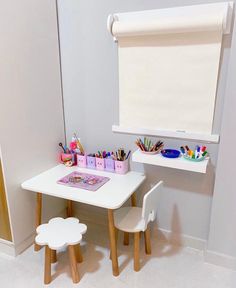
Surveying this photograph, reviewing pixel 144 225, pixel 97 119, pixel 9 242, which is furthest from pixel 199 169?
pixel 9 242

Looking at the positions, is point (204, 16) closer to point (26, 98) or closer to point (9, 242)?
point (26, 98)

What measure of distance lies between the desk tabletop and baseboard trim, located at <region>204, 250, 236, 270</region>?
684 mm

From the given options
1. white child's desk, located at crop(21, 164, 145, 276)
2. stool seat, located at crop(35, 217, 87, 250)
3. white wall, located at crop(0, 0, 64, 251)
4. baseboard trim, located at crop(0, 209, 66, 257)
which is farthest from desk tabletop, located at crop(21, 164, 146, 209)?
baseboard trim, located at crop(0, 209, 66, 257)

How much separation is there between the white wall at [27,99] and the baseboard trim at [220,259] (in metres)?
1.25

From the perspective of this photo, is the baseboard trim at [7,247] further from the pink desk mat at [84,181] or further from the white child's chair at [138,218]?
the white child's chair at [138,218]

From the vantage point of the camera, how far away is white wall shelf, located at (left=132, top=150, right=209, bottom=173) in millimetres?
1498

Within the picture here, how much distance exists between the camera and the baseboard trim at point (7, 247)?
1760 mm

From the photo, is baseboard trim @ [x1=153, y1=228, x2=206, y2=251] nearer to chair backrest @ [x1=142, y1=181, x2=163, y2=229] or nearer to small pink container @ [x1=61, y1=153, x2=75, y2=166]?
chair backrest @ [x1=142, y1=181, x2=163, y2=229]

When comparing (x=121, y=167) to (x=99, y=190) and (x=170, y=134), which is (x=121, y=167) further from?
(x=170, y=134)

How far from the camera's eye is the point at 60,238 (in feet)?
4.90

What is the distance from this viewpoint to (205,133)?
1.59 meters

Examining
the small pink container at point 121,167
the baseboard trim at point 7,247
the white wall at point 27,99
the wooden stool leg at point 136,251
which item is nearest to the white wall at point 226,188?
the wooden stool leg at point 136,251

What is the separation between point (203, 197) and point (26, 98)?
1.41 metres

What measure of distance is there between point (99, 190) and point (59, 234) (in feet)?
1.19
